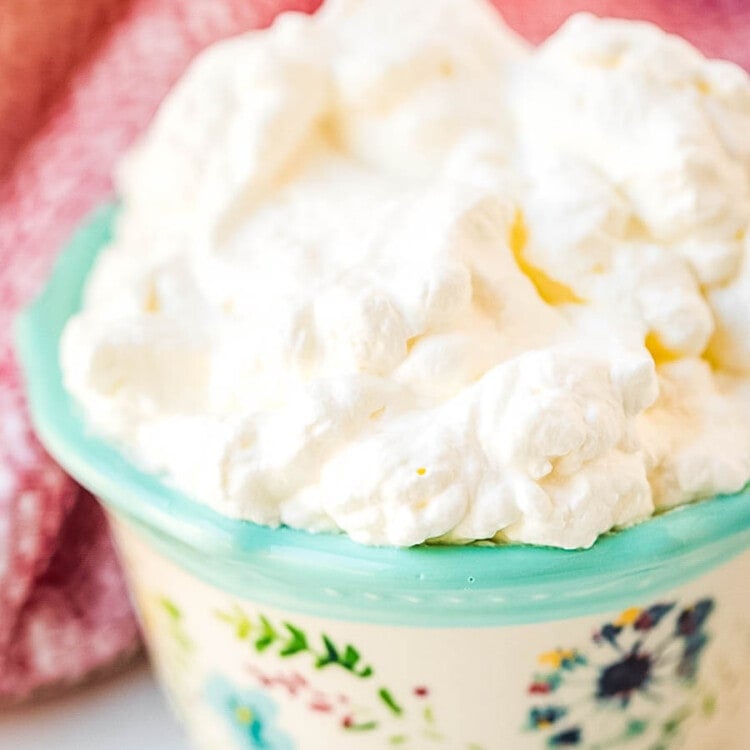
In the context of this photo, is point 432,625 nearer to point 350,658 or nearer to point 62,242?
point 350,658

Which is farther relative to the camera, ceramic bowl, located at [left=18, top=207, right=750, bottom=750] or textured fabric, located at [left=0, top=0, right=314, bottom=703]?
textured fabric, located at [left=0, top=0, right=314, bottom=703]

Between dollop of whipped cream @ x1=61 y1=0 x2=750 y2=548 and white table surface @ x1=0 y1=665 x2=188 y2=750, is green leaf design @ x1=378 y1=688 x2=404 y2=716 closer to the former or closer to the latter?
dollop of whipped cream @ x1=61 y1=0 x2=750 y2=548

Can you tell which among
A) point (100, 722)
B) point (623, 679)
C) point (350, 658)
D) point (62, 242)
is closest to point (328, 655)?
point (350, 658)

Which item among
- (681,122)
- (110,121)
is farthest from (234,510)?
(110,121)

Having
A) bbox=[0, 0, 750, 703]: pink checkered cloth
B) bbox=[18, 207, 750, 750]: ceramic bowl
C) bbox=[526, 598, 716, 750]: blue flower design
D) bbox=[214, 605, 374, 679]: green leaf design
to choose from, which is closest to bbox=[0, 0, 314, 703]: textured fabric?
bbox=[0, 0, 750, 703]: pink checkered cloth

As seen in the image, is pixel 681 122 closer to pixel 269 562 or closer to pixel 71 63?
pixel 269 562

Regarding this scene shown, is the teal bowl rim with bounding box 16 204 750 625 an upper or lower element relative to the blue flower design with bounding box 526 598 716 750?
upper
